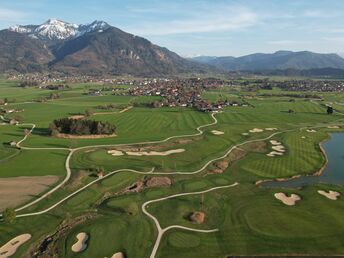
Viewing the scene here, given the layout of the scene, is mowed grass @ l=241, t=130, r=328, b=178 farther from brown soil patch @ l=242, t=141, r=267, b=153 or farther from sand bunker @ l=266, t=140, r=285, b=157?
brown soil patch @ l=242, t=141, r=267, b=153

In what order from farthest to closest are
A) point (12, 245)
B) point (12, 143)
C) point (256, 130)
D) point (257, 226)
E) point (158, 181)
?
point (256, 130) → point (12, 143) → point (158, 181) → point (257, 226) → point (12, 245)

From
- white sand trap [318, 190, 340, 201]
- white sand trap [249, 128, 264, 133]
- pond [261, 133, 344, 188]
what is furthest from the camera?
white sand trap [249, 128, 264, 133]

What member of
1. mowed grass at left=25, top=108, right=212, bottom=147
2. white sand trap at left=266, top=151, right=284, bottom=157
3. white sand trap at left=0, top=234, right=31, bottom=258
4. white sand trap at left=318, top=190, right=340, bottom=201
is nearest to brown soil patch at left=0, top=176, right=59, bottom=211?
white sand trap at left=0, top=234, right=31, bottom=258

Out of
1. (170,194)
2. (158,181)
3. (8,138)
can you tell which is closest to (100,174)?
(158,181)

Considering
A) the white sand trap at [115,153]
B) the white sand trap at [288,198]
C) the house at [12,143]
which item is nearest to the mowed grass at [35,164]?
the house at [12,143]

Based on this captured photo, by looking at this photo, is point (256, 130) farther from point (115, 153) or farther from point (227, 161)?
point (115, 153)
